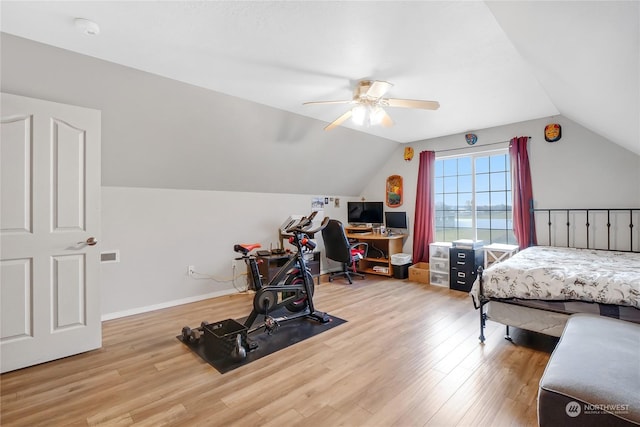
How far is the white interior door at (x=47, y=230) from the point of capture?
2240 millimetres

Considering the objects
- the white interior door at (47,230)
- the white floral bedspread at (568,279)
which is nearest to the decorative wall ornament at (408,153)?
the white floral bedspread at (568,279)

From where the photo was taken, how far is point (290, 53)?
92.2 inches

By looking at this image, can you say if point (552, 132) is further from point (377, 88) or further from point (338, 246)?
point (338, 246)

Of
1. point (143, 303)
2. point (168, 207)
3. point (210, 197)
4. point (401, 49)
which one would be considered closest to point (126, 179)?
point (168, 207)

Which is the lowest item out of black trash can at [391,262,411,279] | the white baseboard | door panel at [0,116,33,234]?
the white baseboard

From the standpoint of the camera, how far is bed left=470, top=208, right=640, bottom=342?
6.91 feet

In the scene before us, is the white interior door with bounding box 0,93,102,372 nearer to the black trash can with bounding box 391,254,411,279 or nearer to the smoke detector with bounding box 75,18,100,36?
the smoke detector with bounding box 75,18,100,36

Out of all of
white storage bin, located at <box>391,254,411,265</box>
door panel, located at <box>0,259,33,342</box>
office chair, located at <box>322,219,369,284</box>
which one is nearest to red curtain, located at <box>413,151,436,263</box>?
white storage bin, located at <box>391,254,411,265</box>

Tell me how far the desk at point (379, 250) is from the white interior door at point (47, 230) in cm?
389

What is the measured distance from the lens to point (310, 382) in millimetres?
2090

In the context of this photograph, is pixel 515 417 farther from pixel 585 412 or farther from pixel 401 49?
pixel 401 49

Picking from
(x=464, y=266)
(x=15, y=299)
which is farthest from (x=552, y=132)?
(x=15, y=299)

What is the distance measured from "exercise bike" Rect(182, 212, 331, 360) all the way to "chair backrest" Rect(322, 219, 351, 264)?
4.17 feet

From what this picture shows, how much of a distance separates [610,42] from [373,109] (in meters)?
1.83
